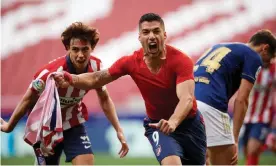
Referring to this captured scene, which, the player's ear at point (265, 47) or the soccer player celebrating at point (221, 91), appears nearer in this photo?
the soccer player celebrating at point (221, 91)

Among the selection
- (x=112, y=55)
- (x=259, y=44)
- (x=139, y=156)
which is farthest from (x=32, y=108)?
(x=112, y=55)

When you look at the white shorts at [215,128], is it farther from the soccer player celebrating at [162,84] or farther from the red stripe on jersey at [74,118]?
the red stripe on jersey at [74,118]

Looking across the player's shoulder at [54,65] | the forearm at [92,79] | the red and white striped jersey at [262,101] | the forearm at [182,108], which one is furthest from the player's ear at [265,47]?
the red and white striped jersey at [262,101]

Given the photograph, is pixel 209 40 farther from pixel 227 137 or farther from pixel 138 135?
pixel 227 137

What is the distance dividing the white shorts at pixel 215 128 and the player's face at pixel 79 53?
130 centimetres

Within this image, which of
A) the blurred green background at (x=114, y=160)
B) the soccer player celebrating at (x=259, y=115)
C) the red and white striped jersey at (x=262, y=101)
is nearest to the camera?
the soccer player celebrating at (x=259, y=115)

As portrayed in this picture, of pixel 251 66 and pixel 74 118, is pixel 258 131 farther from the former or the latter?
pixel 74 118

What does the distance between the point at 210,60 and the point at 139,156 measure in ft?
19.8

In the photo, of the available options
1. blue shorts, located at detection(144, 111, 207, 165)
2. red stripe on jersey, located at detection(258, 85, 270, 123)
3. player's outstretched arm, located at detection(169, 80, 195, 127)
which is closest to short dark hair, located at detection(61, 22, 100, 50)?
blue shorts, located at detection(144, 111, 207, 165)

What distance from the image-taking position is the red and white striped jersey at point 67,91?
5996 mm

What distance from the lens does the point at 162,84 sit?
18.2 ft

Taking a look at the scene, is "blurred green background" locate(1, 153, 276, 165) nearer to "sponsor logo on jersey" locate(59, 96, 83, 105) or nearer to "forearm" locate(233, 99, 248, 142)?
"sponsor logo on jersey" locate(59, 96, 83, 105)

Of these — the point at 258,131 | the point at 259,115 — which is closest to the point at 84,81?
the point at 258,131

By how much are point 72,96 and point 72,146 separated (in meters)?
0.50
